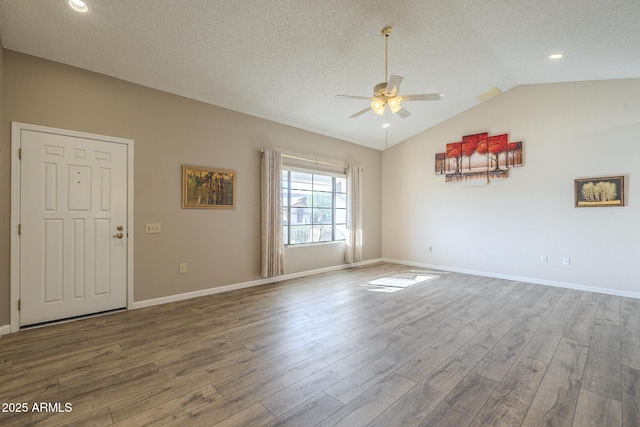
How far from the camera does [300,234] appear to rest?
18.3 feet

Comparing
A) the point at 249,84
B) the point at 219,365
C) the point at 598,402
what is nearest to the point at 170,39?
the point at 249,84

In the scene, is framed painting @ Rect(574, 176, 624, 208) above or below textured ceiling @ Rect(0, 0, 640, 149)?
below

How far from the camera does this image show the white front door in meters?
3.00

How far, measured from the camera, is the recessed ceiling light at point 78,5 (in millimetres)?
2482

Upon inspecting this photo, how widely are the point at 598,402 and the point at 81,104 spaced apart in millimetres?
5450

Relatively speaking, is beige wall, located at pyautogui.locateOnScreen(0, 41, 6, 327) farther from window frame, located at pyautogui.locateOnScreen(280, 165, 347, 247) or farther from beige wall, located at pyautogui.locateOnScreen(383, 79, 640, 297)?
beige wall, located at pyautogui.locateOnScreen(383, 79, 640, 297)

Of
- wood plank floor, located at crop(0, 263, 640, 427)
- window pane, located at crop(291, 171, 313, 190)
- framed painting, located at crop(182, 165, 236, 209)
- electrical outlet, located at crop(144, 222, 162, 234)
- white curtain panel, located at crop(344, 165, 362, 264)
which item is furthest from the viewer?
white curtain panel, located at crop(344, 165, 362, 264)

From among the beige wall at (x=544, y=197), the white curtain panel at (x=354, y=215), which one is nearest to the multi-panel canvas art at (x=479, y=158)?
the beige wall at (x=544, y=197)

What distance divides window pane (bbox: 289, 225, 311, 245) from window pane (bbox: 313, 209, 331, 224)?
10.3 inches

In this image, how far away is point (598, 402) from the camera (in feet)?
6.06

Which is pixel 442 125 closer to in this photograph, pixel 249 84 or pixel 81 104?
pixel 249 84

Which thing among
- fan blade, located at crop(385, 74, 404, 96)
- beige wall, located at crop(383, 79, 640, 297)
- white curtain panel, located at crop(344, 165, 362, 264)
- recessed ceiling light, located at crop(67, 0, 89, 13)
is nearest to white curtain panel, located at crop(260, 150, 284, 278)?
white curtain panel, located at crop(344, 165, 362, 264)

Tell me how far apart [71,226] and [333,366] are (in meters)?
3.29

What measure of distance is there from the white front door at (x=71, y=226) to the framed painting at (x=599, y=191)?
6.83 m
